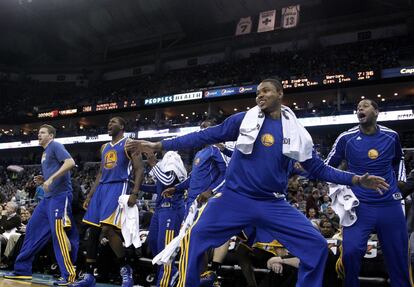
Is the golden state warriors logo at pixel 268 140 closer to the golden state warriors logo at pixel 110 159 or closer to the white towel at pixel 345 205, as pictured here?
the white towel at pixel 345 205

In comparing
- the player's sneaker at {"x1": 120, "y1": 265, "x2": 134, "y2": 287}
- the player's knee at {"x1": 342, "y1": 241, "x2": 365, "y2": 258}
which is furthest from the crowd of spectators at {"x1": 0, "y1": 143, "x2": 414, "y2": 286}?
the player's sneaker at {"x1": 120, "y1": 265, "x2": 134, "y2": 287}

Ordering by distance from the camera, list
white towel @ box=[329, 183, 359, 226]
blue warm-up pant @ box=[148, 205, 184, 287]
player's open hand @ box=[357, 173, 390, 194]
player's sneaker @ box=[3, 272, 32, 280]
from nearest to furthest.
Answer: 1. player's open hand @ box=[357, 173, 390, 194]
2. white towel @ box=[329, 183, 359, 226]
3. blue warm-up pant @ box=[148, 205, 184, 287]
4. player's sneaker @ box=[3, 272, 32, 280]

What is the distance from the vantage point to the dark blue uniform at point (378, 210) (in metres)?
4.21

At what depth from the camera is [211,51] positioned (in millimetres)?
37375

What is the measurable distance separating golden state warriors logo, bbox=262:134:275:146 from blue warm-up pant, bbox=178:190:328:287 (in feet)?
1.51

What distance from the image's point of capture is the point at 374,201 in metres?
4.39

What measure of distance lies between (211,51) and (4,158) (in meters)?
21.7

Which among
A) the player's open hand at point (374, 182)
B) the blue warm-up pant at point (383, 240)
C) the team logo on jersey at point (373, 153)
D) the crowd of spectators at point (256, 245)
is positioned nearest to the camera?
the player's open hand at point (374, 182)

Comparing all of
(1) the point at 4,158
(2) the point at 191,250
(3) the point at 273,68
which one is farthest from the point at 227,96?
(2) the point at 191,250

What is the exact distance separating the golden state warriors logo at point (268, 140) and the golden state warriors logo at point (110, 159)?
8.57 feet

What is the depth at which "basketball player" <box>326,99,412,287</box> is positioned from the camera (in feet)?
13.8

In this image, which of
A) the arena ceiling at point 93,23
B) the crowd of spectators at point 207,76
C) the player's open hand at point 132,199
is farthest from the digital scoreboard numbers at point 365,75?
the player's open hand at point 132,199

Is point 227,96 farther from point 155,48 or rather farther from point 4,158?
point 4,158

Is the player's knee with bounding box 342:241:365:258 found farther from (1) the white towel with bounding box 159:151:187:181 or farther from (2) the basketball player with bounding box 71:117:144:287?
(1) the white towel with bounding box 159:151:187:181
